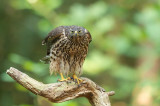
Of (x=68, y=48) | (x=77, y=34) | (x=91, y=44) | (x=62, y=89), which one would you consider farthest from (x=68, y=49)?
(x=91, y=44)

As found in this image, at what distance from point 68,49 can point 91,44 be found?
2522 mm

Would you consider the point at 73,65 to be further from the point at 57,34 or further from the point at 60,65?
the point at 57,34

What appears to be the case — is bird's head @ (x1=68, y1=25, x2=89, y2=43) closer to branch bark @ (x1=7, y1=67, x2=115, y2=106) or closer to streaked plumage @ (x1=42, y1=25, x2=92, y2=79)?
streaked plumage @ (x1=42, y1=25, x2=92, y2=79)

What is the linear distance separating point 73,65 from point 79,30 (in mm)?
541

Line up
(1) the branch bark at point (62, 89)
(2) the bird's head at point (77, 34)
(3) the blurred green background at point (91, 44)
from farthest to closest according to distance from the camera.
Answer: (3) the blurred green background at point (91, 44) < (2) the bird's head at point (77, 34) < (1) the branch bark at point (62, 89)

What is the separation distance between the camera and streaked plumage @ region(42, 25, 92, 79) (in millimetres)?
4363

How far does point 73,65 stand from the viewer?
459 centimetres

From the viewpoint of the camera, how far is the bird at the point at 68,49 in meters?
4.36

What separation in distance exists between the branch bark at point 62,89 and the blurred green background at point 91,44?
117 cm

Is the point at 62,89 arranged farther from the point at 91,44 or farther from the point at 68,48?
the point at 91,44

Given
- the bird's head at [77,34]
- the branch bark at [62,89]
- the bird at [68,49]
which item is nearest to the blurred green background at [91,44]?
the bird at [68,49]

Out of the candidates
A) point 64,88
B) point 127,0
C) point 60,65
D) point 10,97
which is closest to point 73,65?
point 60,65

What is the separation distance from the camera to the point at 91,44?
689 cm

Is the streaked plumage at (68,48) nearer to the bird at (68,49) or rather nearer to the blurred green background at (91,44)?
the bird at (68,49)
